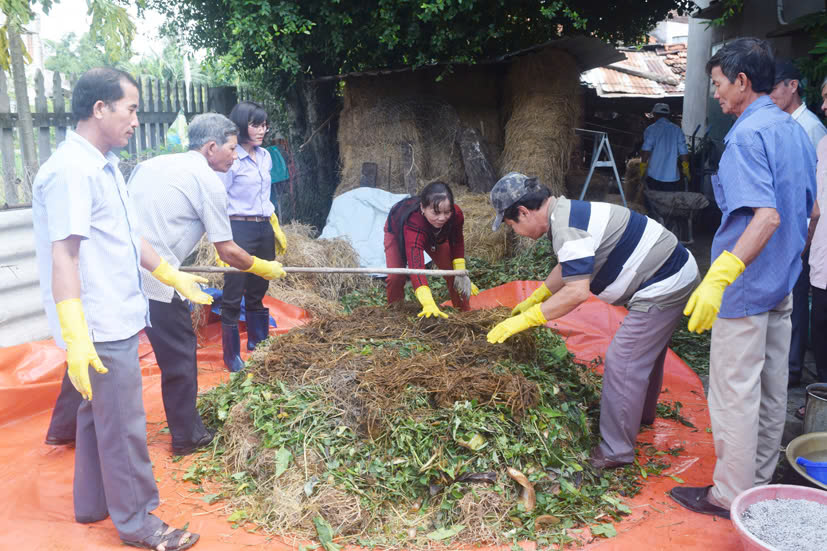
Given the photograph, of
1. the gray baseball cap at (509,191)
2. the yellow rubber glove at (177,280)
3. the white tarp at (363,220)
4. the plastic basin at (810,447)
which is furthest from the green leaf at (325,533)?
the white tarp at (363,220)

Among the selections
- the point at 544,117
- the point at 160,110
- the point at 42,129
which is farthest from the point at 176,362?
the point at 544,117

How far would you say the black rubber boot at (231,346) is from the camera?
14.3 ft

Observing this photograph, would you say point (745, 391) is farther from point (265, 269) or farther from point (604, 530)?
point (265, 269)

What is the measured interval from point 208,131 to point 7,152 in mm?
3512

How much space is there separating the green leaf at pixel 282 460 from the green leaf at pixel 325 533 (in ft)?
0.95

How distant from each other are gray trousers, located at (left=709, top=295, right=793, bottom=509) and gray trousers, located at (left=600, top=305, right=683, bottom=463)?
41cm

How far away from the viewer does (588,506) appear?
2.75 m

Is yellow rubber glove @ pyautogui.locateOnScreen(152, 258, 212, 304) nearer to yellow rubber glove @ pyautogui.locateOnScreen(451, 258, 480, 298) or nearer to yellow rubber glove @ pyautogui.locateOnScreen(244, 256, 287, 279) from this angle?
yellow rubber glove @ pyautogui.locateOnScreen(244, 256, 287, 279)

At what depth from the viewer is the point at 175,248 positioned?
324 centimetres

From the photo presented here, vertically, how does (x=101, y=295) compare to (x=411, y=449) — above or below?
above

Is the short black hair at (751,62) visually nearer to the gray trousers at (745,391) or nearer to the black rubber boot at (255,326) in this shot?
the gray trousers at (745,391)

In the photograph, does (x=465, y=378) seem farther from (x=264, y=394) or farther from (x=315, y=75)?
(x=315, y=75)

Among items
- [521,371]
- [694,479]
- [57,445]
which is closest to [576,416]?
[521,371]

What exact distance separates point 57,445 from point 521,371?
240 centimetres
